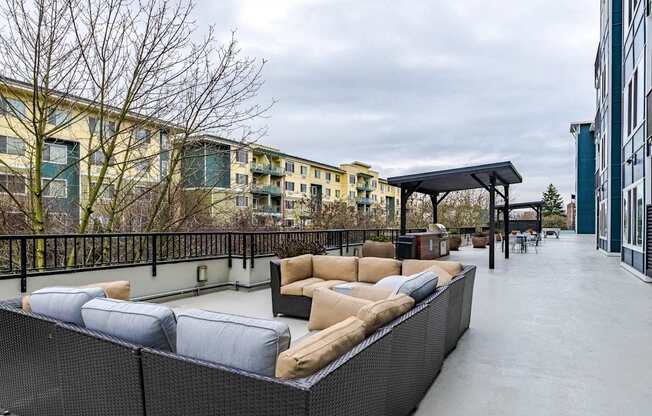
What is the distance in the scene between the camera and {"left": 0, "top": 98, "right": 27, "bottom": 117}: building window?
5.10 m

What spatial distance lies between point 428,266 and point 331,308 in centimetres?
182

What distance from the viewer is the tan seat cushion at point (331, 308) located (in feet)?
9.40

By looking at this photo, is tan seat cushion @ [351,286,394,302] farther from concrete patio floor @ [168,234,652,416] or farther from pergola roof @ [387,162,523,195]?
pergola roof @ [387,162,523,195]

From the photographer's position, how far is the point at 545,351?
12.1 ft

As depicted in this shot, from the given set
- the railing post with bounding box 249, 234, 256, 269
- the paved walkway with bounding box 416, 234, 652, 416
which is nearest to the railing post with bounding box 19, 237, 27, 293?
the railing post with bounding box 249, 234, 256, 269

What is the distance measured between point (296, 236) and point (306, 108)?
468 centimetres

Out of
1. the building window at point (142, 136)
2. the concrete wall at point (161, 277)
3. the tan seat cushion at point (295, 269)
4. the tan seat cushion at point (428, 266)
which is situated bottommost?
the concrete wall at point (161, 277)

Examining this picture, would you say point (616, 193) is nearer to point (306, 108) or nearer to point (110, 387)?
point (306, 108)

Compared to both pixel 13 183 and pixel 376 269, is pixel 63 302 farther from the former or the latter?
pixel 13 183

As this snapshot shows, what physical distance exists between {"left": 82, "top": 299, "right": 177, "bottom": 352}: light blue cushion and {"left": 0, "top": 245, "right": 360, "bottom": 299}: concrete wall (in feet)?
11.1

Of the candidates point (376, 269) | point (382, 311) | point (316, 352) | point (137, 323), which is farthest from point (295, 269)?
point (316, 352)

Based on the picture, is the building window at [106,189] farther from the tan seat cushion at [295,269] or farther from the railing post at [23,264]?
the tan seat cushion at [295,269]

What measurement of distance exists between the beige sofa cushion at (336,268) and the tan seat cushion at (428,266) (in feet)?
2.39

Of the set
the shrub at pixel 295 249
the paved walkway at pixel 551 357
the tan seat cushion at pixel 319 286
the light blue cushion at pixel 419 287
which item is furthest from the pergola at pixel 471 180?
the light blue cushion at pixel 419 287
